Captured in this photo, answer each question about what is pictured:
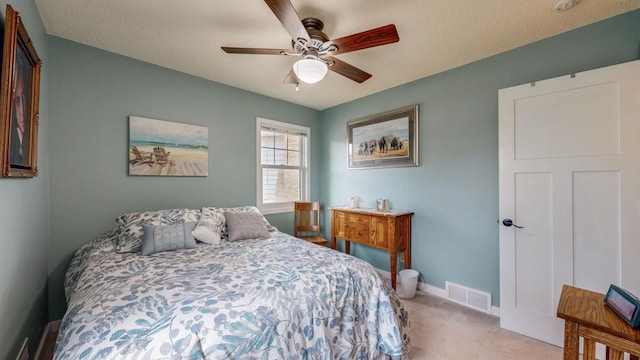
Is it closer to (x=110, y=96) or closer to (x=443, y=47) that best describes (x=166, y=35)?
(x=110, y=96)

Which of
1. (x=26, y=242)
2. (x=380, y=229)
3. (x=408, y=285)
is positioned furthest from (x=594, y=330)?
(x=26, y=242)

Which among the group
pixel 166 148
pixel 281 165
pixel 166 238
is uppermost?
pixel 166 148

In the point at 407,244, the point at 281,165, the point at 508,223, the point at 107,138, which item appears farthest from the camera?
the point at 281,165

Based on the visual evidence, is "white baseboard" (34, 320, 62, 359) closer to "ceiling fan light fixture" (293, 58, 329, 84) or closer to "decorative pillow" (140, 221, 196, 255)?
"decorative pillow" (140, 221, 196, 255)

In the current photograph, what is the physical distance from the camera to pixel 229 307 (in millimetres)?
1150

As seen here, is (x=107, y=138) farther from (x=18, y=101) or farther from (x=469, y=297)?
(x=469, y=297)

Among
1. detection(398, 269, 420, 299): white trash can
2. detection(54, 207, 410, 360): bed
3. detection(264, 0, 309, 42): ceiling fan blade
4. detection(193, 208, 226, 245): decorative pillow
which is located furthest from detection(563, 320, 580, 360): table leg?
detection(193, 208, 226, 245): decorative pillow

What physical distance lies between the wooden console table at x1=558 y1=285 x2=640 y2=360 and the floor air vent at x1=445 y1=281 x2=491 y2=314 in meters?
1.38

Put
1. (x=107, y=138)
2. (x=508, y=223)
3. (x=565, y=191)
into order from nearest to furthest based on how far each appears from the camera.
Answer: (x=565, y=191) < (x=508, y=223) < (x=107, y=138)

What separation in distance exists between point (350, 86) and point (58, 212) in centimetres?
319

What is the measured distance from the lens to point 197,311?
1099 millimetres

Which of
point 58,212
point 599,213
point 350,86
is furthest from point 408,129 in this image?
point 58,212

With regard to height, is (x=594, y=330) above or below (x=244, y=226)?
below

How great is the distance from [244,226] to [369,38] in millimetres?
1936
